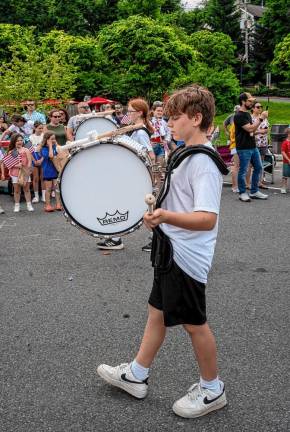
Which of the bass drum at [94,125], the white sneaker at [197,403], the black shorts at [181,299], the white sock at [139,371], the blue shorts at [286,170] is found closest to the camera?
the black shorts at [181,299]

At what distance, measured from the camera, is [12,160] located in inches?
369

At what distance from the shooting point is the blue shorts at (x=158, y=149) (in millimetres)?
9836

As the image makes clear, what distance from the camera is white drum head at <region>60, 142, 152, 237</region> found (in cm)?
470

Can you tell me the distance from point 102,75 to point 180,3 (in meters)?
28.4

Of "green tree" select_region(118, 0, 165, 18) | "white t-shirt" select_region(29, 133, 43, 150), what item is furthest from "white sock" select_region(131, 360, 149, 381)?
"green tree" select_region(118, 0, 165, 18)

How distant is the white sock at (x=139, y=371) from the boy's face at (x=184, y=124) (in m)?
1.36

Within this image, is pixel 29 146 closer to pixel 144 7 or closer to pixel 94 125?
pixel 94 125

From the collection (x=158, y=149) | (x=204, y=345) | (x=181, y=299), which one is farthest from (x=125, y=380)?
(x=158, y=149)

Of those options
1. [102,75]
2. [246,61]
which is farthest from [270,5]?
[102,75]

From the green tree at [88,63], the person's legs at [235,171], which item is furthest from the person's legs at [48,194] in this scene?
the green tree at [88,63]

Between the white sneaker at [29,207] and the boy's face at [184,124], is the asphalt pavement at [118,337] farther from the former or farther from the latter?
the white sneaker at [29,207]

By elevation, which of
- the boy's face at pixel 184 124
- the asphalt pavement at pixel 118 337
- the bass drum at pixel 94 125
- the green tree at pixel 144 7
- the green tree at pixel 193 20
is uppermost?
the green tree at pixel 193 20

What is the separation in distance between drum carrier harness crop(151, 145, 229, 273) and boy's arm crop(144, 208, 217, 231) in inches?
10.4

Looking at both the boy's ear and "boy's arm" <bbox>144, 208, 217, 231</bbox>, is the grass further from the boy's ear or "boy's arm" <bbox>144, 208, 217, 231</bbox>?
"boy's arm" <bbox>144, 208, 217, 231</bbox>
